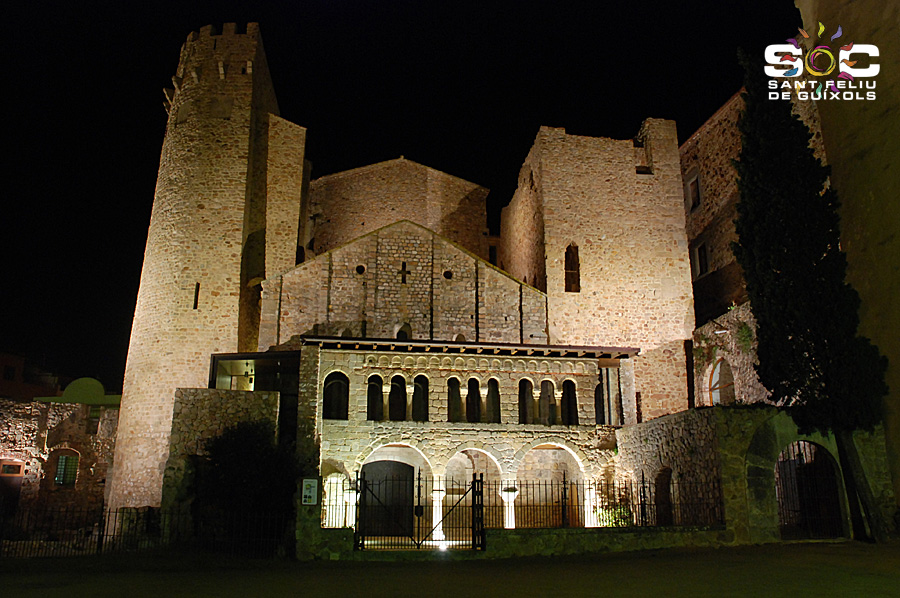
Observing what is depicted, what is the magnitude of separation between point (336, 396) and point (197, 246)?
870 centimetres

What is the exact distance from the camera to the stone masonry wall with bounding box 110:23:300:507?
24.6 metres

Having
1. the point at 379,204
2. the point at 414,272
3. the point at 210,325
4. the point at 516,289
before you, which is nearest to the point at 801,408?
the point at 516,289

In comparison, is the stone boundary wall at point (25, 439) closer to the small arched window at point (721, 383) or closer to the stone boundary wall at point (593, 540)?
the stone boundary wall at point (593, 540)

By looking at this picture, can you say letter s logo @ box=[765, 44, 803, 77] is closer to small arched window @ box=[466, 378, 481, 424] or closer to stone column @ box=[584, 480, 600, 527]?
small arched window @ box=[466, 378, 481, 424]

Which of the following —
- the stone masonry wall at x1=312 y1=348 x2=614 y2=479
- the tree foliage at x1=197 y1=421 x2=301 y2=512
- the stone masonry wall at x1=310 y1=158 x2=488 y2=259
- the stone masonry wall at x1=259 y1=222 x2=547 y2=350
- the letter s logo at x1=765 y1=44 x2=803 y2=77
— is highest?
the stone masonry wall at x1=310 y1=158 x2=488 y2=259

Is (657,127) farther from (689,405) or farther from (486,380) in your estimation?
(486,380)

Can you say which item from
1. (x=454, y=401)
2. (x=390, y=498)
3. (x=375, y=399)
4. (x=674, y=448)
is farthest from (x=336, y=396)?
(x=674, y=448)

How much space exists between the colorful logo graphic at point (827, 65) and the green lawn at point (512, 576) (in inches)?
417

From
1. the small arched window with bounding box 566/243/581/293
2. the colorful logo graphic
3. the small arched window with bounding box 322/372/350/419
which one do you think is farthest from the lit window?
the colorful logo graphic

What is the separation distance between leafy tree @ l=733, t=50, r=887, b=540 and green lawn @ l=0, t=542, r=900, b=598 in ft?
9.84

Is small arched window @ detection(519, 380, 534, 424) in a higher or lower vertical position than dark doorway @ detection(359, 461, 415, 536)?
higher

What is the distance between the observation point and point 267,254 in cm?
2914

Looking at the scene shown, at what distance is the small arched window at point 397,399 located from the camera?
2284 centimetres

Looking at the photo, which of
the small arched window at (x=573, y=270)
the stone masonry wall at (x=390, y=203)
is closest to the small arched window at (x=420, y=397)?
the small arched window at (x=573, y=270)
